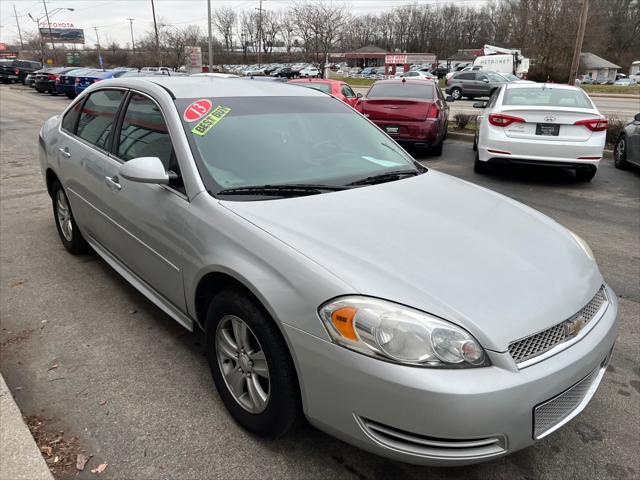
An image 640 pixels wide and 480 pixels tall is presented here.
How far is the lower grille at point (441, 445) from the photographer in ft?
5.96

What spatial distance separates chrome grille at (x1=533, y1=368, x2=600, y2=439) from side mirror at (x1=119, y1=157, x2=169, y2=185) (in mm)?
2052

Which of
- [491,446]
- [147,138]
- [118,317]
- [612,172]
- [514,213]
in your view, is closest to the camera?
[491,446]

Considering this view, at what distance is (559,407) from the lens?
2.00 meters

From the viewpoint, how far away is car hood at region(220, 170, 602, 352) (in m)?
1.90

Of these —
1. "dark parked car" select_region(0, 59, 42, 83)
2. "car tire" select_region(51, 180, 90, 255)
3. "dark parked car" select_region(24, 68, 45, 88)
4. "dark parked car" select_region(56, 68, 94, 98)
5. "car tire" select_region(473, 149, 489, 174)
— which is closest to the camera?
"car tire" select_region(51, 180, 90, 255)

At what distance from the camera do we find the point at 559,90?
8.13 m

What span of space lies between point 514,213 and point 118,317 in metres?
Answer: 2.73

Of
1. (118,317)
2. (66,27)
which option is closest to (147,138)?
(118,317)

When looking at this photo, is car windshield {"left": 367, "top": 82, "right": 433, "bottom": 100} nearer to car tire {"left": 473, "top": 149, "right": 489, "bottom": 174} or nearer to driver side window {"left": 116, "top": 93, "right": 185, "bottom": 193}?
car tire {"left": 473, "top": 149, "right": 489, "bottom": 174}

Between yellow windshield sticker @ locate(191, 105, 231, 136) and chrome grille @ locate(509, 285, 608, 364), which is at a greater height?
yellow windshield sticker @ locate(191, 105, 231, 136)

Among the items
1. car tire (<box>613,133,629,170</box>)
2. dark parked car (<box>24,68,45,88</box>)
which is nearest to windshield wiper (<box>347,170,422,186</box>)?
car tire (<box>613,133,629,170</box>)

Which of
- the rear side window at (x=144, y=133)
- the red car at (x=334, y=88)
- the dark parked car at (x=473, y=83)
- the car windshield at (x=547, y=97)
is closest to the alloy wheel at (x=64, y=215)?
the rear side window at (x=144, y=133)

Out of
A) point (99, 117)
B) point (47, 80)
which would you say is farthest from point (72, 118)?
point (47, 80)

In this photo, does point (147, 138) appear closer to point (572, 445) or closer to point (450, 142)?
point (572, 445)
